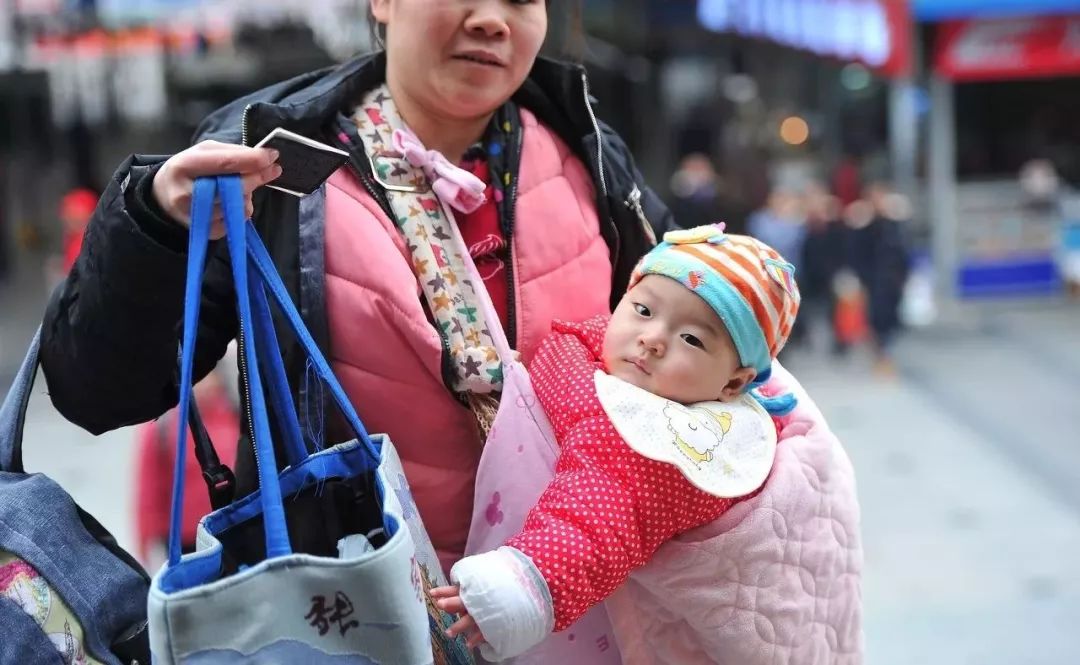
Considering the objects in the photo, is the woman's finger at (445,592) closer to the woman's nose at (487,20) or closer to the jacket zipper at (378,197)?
the jacket zipper at (378,197)

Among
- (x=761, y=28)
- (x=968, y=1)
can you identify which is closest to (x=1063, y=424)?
(x=761, y=28)

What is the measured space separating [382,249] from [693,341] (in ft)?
1.40

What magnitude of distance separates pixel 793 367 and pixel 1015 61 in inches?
178

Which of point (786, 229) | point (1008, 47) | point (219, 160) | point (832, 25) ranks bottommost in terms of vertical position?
point (786, 229)

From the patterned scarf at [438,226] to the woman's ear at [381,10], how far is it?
145mm

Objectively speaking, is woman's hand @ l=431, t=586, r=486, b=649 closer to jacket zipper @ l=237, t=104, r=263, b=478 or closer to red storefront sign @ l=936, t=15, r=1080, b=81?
jacket zipper @ l=237, t=104, r=263, b=478

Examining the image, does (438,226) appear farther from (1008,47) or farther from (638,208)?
(1008,47)

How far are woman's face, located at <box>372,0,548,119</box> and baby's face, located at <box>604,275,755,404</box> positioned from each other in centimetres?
35

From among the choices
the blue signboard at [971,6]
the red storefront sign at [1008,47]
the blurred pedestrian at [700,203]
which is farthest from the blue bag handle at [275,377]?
the red storefront sign at [1008,47]

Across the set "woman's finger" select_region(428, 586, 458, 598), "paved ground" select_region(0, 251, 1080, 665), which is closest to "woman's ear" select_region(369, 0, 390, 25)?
"woman's finger" select_region(428, 586, 458, 598)

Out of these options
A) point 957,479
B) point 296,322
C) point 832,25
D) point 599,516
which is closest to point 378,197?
point 296,322

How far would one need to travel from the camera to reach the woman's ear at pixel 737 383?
1.55 metres

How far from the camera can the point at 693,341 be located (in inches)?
59.1

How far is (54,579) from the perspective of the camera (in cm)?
135
